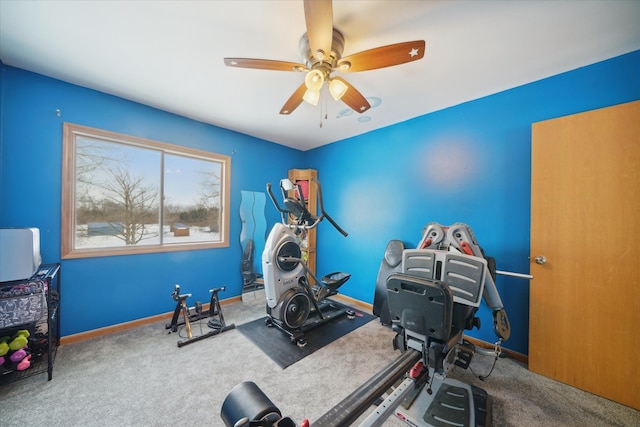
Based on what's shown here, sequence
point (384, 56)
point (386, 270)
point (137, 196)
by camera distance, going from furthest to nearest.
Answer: point (386, 270) < point (137, 196) < point (384, 56)

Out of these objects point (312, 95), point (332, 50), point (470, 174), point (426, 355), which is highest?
point (332, 50)

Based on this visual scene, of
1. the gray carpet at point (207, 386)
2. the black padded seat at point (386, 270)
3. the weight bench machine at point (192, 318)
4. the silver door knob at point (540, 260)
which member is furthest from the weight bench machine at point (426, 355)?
the weight bench machine at point (192, 318)

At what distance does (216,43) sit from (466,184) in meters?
2.87

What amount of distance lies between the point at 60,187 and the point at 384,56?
10.9 feet

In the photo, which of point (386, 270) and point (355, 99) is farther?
point (386, 270)

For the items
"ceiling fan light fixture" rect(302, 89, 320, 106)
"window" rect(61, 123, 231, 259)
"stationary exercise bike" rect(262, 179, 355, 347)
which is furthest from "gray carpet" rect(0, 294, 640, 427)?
"ceiling fan light fixture" rect(302, 89, 320, 106)

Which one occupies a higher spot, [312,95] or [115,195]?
[312,95]

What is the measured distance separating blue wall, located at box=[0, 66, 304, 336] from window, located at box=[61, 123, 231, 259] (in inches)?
3.7

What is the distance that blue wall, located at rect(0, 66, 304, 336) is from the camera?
2.09m

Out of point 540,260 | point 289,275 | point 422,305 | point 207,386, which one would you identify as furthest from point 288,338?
point 540,260

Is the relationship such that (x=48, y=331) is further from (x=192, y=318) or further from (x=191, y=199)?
(x=191, y=199)

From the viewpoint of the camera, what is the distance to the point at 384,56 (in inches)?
57.5

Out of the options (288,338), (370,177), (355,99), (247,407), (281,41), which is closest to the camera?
(247,407)

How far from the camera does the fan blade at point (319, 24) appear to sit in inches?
43.4
